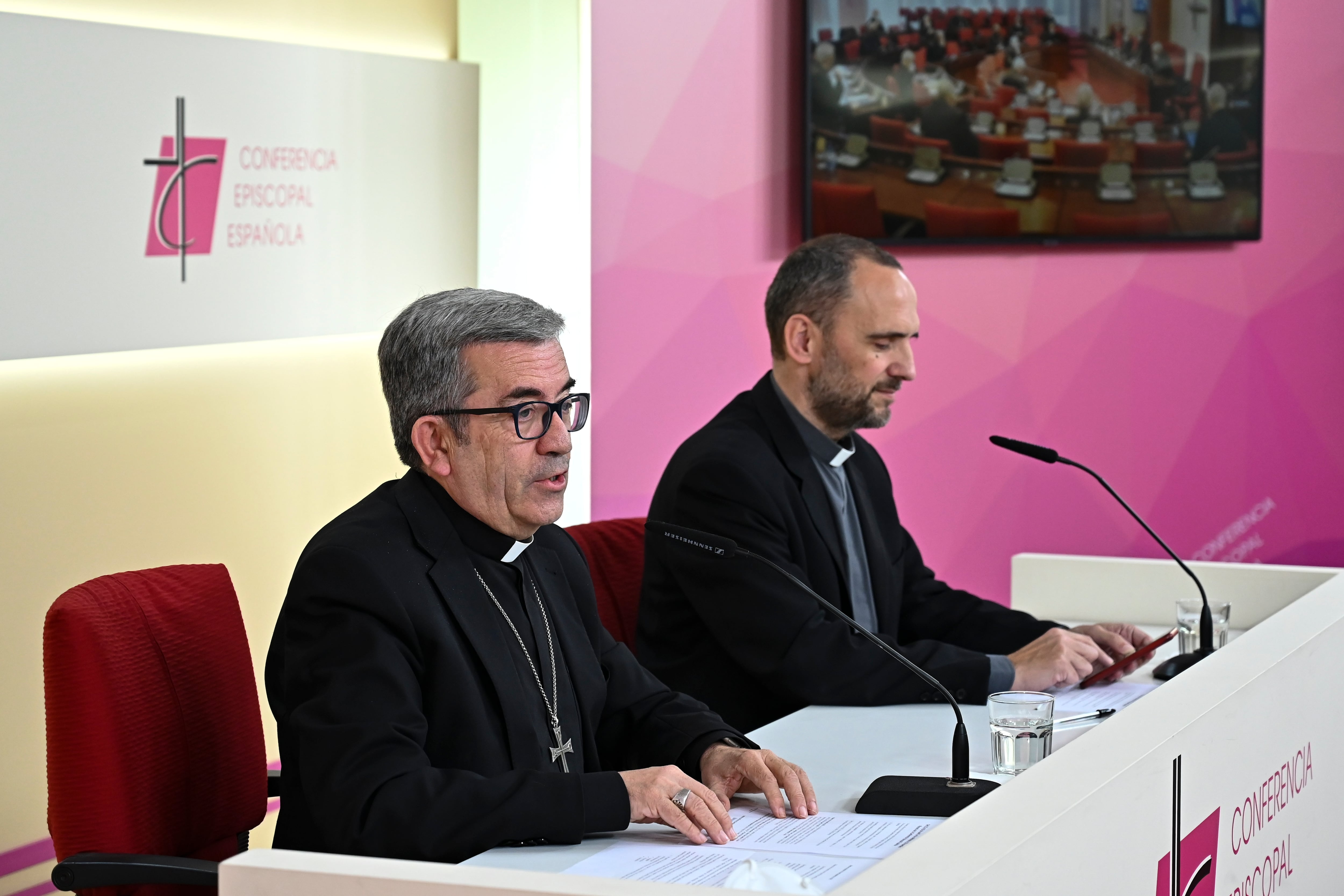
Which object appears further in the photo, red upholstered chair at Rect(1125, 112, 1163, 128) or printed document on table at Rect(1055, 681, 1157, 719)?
red upholstered chair at Rect(1125, 112, 1163, 128)

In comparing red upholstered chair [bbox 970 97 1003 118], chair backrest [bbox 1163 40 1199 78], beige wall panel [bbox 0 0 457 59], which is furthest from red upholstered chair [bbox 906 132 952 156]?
beige wall panel [bbox 0 0 457 59]

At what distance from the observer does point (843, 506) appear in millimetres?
2910

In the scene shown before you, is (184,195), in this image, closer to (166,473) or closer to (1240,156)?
(166,473)

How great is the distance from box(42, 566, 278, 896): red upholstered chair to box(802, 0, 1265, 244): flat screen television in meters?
2.93

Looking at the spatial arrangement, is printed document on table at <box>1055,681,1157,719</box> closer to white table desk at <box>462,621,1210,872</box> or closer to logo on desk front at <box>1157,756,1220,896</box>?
white table desk at <box>462,621,1210,872</box>

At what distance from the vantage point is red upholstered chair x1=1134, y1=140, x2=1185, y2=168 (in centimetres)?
468

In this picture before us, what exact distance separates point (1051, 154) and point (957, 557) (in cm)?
126

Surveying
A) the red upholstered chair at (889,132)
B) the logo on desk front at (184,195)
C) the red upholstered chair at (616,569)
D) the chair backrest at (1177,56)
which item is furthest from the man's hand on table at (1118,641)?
the chair backrest at (1177,56)

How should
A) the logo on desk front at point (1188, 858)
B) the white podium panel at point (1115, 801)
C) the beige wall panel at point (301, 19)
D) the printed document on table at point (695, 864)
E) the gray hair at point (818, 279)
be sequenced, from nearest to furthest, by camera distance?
the white podium panel at point (1115, 801) < the printed document on table at point (695, 864) < the logo on desk front at point (1188, 858) < the gray hair at point (818, 279) < the beige wall panel at point (301, 19)

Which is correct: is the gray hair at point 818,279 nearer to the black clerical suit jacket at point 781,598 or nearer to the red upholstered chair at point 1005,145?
the black clerical suit jacket at point 781,598

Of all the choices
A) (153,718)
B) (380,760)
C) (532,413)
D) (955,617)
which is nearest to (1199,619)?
(955,617)

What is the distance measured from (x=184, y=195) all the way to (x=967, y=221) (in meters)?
2.36

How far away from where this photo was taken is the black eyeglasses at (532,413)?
1.94 m

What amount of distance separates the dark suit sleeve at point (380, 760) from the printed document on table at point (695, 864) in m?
0.06
